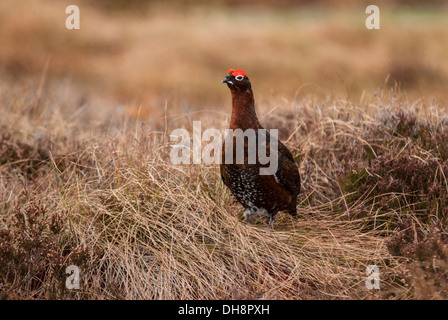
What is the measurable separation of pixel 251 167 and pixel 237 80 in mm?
611

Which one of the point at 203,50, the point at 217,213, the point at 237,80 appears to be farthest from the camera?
the point at 203,50

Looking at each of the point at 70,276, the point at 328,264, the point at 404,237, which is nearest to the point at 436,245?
the point at 404,237

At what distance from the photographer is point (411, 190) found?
4199mm

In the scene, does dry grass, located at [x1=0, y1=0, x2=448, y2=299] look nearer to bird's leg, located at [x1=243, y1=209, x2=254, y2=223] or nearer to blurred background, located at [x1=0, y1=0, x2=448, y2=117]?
bird's leg, located at [x1=243, y1=209, x2=254, y2=223]

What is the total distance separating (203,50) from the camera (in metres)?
14.7

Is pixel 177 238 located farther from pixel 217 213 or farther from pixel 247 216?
pixel 247 216

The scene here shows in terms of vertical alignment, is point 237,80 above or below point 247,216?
above

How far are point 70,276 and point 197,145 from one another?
1.80 m

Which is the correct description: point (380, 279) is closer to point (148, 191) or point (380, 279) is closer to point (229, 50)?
point (148, 191)

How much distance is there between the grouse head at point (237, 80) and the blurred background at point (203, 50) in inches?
341
